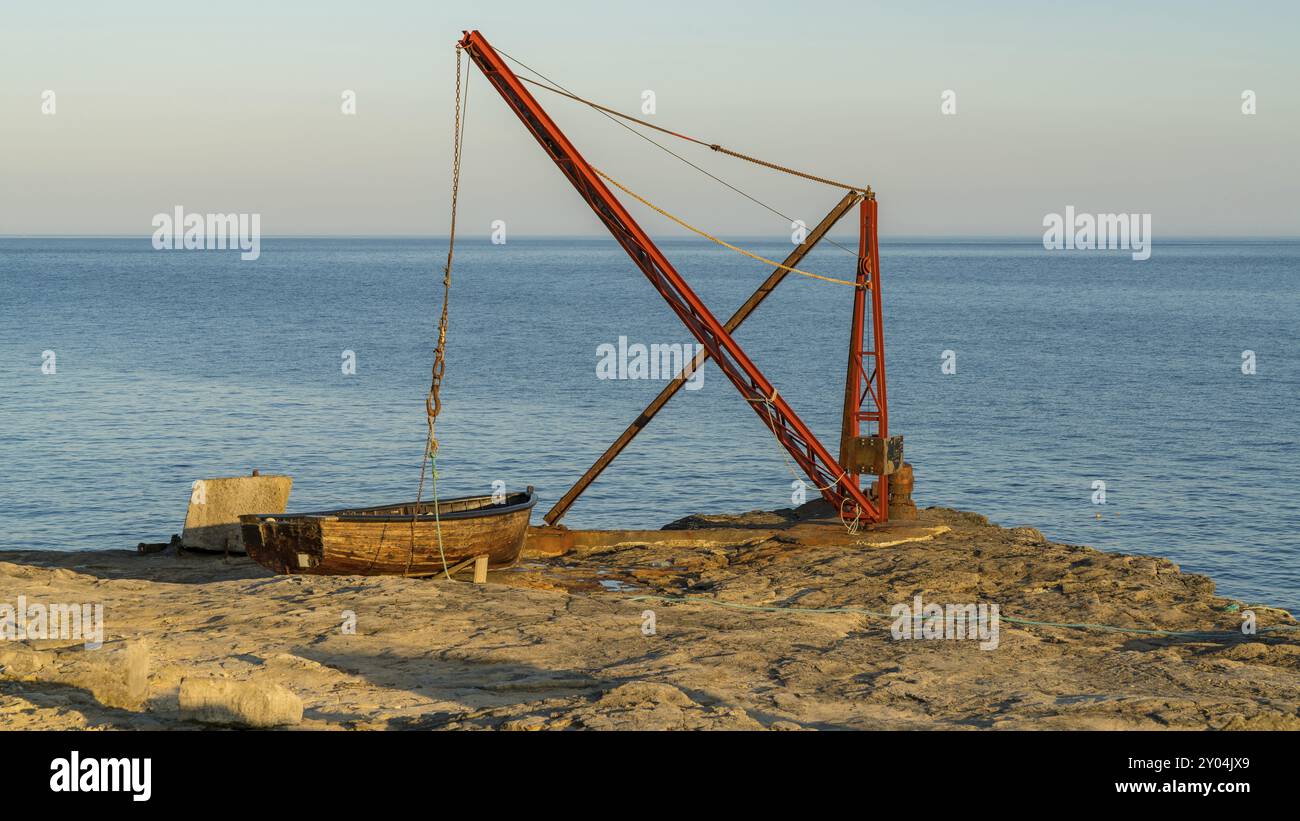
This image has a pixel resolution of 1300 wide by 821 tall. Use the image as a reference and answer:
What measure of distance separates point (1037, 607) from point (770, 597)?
11.8 ft

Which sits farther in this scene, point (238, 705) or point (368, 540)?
point (368, 540)

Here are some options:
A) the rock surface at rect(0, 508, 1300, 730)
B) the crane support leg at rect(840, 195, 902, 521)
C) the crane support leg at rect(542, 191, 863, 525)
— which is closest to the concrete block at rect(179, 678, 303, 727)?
the rock surface at rect(0, 508, 1300, 730)

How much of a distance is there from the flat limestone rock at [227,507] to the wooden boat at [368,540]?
1.92 metres

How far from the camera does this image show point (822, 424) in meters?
43.9

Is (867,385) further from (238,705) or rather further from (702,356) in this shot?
(238,705)

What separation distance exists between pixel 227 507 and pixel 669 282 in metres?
7.94

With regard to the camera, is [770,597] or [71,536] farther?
[71,536]

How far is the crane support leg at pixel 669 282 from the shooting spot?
19203 mm

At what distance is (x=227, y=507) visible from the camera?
20344 mm

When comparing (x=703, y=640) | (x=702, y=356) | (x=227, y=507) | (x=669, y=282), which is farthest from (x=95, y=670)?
(x=702, y=356)

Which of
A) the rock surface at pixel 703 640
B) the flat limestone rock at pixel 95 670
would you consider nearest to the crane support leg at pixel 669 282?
the rock surface at pixel 703 640
